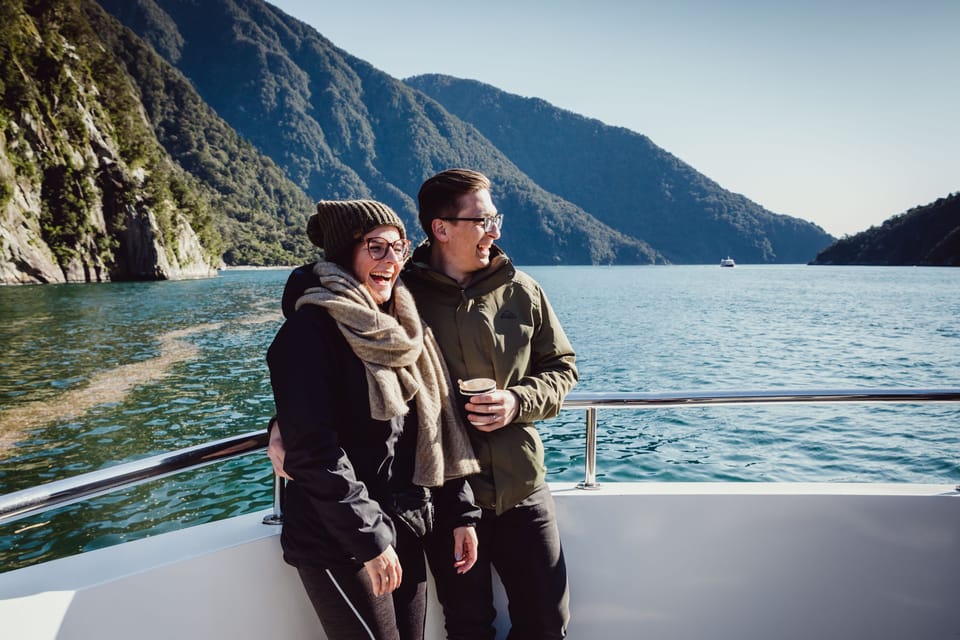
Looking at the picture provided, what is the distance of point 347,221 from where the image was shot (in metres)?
1.57

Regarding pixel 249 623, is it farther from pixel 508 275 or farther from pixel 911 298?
pixel 911 298

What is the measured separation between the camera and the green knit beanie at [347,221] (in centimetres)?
157

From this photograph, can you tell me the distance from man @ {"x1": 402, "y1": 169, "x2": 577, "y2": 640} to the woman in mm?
82

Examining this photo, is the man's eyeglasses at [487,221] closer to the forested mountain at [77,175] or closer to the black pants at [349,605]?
the black pants at [349,605]

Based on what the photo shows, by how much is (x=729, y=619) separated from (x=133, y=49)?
18262 centimetres

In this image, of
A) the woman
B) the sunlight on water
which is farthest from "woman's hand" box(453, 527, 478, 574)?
the sunlight on water

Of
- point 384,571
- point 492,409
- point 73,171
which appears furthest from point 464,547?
point 73,171

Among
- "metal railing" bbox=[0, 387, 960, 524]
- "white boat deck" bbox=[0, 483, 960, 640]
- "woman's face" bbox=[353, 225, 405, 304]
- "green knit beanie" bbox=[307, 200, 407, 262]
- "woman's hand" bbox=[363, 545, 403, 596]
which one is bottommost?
"white boat deck" bbox=[0, 483, 960, 640]

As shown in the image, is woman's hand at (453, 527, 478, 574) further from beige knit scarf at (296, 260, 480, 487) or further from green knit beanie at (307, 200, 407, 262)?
green knit beanie at (307, 200, 407, 262)

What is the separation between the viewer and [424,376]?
1663mm

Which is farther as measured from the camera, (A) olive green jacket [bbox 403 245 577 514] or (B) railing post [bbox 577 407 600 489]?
A: (B) railing post [bbox 577 407 600 489]

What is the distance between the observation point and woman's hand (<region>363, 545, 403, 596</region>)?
145cm

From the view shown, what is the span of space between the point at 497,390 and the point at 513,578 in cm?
61

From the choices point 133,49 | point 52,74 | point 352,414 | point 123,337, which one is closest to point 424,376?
point 352,414
